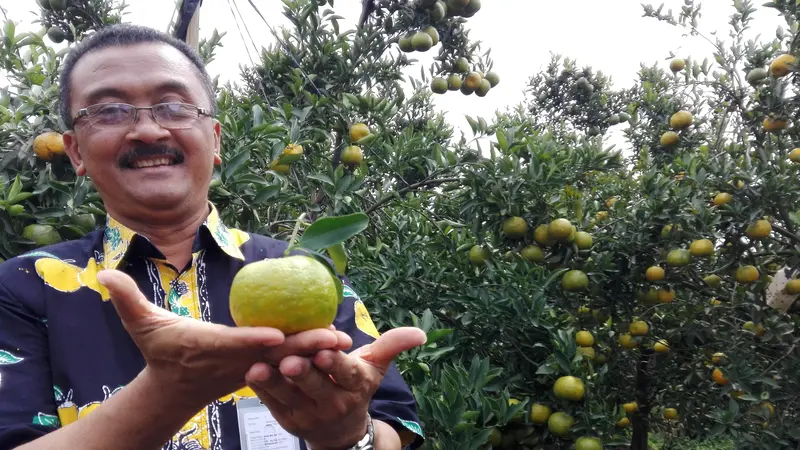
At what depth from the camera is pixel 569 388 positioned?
8.74 ft

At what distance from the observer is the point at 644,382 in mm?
4625

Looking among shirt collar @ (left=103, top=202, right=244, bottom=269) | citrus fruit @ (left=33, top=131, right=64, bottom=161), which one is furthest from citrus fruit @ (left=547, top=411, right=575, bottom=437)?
citrus fruit @ (left=33, top=131, right=64, bottom=161)

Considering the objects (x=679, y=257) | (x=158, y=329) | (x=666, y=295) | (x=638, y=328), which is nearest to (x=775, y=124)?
(x=679, y=257)

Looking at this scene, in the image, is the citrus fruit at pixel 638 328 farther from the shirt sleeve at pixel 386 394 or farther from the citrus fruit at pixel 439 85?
the shirt sleeve at pixel 386 394

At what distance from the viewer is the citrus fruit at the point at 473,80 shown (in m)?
3.88

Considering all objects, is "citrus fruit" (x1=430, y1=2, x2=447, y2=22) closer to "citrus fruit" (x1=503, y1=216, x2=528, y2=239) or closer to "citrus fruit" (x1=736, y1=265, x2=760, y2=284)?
"citrus fruit" (x1=503, y1=216, x2=528, y2=239)

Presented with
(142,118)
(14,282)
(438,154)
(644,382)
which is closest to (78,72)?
Answer: (142,118)

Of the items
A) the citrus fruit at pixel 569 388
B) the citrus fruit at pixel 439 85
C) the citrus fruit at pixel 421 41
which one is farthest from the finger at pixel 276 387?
the citrus fruit at pixel 439 85

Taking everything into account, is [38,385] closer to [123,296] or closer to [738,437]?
[123,296]

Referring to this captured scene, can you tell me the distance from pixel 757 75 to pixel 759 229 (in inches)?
43.8

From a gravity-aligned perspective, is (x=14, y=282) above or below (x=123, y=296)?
above

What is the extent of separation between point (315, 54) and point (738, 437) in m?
3.04

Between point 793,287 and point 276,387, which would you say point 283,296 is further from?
point 793,287

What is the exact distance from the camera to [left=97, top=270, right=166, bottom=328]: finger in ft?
2.60
